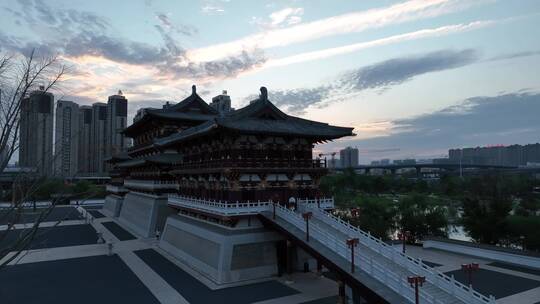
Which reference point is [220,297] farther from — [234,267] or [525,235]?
[525,235]

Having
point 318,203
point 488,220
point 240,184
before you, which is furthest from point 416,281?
point 488,220

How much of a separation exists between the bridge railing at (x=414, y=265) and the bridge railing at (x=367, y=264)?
68.2 inches

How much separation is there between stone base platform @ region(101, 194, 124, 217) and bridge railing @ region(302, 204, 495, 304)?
49.6m

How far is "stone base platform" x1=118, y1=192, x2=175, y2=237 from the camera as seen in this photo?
45.6m

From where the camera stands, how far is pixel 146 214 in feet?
157

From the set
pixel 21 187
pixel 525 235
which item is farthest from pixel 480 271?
pixel 21 187

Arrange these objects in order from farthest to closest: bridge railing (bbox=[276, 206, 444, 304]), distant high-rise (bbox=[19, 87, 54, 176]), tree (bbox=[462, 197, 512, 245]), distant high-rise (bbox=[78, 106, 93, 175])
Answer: tree (bbox=[462, 197, 512, 245]) → bridge railing (bbox=[276, 206, 444, 304]) → distant high-rise (bbox=[78, 106, 93, 175]) → distant high-rise (bbox=[19, 87, 54, 176])

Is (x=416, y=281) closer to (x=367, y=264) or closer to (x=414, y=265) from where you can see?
(x=367, y=264)

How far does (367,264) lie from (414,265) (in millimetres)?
3000

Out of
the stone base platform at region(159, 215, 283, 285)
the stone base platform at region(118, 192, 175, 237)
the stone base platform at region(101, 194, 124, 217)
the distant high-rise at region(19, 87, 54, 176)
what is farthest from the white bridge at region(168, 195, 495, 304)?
the stone base platform at region(101, 194, 124, 217)

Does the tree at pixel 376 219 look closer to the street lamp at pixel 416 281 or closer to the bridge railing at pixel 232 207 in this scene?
the bridge railing at pixel 232 207

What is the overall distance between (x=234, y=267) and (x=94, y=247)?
22556mm

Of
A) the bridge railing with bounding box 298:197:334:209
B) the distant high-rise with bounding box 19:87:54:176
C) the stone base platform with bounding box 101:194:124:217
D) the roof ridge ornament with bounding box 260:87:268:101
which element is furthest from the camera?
the stone base platform with bounding box 101:194:124:217

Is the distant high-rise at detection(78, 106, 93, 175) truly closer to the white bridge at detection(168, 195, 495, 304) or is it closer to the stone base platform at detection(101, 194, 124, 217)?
the white bridge at detection(168, 195, 495, 304)
